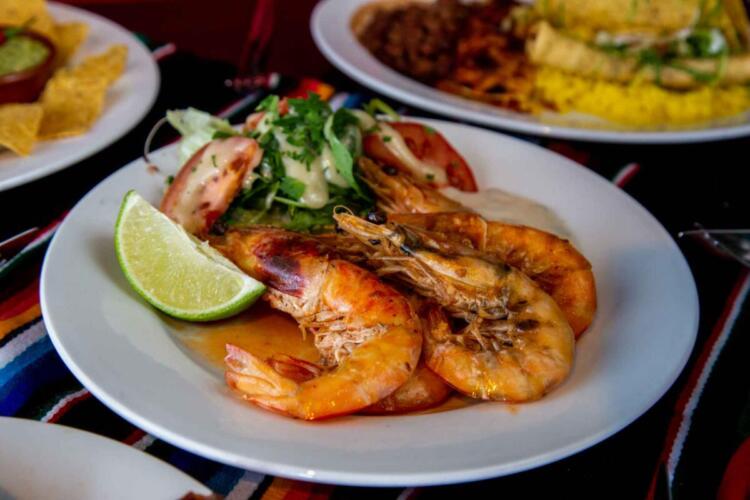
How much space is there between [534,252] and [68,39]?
2446 mm

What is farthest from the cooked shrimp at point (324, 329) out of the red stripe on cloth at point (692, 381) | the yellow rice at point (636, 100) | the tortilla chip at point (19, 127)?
the yellow rice at point (636, 100)

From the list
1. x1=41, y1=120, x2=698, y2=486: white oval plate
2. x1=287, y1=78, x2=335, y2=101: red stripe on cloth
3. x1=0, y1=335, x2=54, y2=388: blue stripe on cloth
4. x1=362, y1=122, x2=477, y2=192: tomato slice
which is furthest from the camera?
x1=287, y1=78, x2=335, y2=101: red stripe on cloth

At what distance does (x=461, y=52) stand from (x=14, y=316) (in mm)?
2738

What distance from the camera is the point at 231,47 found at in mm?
4684

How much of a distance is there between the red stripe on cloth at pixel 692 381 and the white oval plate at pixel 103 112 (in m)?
2.06

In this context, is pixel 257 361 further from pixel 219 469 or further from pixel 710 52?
pixel 710 52

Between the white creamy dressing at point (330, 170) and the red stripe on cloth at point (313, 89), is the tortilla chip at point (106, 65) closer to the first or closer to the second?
the red stripe on cloth at point (313, 89)

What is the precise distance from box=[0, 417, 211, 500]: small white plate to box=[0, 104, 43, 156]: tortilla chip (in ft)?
4.59

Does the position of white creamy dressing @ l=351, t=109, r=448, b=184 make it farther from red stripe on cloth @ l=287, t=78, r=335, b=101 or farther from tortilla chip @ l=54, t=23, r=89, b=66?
tortilla chip @ l=54, t=23, r=89, b=66

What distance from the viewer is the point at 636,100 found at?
3701mm

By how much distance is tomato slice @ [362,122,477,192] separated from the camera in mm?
2695

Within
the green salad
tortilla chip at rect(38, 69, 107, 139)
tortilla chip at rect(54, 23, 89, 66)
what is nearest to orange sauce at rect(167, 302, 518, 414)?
the green salad

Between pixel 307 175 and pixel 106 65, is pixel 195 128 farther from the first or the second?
pixel 106 65

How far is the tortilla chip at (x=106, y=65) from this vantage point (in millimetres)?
3197
